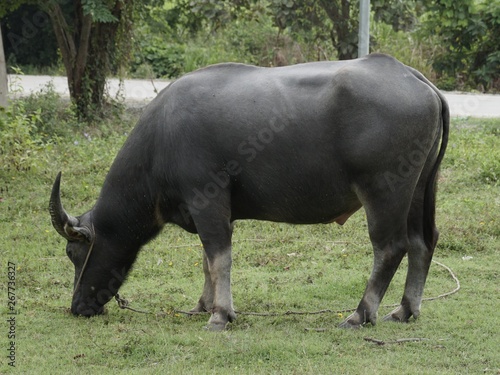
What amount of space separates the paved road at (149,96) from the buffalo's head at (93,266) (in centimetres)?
584

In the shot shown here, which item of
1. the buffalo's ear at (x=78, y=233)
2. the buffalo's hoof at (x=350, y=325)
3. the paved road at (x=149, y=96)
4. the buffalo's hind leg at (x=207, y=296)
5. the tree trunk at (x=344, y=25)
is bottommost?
the paved road at (x=149, y=96)

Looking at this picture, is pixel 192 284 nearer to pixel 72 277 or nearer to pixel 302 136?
pixel 72 277

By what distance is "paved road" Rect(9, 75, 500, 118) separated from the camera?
1345 cm

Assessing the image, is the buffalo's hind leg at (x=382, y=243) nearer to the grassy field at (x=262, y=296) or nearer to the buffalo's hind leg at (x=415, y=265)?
the grassy field at (x=262, y=296)

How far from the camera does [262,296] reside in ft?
22.3

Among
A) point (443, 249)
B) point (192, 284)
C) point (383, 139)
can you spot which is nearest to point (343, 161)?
point (383, 139)

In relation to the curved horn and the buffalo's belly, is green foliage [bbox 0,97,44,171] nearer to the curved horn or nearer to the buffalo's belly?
the curved horn

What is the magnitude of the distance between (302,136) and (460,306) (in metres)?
1.84

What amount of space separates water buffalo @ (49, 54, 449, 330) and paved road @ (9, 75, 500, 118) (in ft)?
19.3

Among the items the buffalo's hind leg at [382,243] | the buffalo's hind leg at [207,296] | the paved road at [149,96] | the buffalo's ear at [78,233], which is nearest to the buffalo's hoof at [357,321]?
the buffalo's hind leg at [382,243]

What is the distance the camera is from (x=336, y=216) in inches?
239

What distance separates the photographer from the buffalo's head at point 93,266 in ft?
20.7

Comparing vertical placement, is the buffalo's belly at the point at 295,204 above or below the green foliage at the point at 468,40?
above

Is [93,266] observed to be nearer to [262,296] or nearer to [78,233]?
[78,233]
